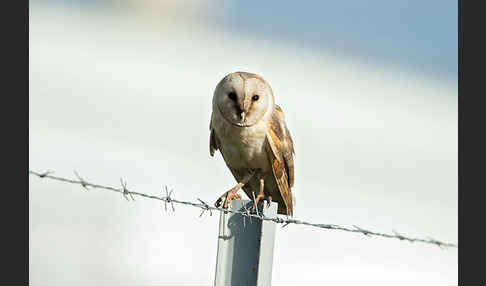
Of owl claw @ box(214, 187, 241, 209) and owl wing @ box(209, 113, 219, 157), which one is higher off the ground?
owl wing @ box(209, 113, 219, 157)

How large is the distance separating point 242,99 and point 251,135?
0.27 meters

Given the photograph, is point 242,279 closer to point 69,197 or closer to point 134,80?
point 69,197

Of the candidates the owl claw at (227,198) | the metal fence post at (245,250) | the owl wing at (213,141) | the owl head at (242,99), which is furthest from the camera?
the owl wing at (213,141)

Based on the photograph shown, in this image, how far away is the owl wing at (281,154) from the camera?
4.49m

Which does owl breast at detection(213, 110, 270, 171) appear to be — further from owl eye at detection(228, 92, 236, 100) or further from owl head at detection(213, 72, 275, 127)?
owl eye at detection(228, 92, 236, 100)

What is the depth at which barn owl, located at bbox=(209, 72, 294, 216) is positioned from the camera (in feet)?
14.2

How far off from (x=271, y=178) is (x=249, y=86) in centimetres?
79

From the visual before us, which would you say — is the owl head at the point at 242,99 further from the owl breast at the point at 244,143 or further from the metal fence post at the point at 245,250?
the metal fence post at the point at 245,250

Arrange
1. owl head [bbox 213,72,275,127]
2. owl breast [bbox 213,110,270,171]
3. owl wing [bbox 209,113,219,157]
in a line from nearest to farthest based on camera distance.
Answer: owl head [bbox 213,72,275,127] < owl breast [bbox 213,110,270,171] < owl wing [bbox 209,113,219,157]

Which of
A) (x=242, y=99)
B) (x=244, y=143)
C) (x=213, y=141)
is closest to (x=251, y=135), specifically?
(x=244, y=143)

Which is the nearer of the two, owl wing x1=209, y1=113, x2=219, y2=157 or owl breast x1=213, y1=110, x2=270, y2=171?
owl breast x1=213, y1=110, x2=270, y2=171

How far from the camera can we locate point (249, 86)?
170 inches

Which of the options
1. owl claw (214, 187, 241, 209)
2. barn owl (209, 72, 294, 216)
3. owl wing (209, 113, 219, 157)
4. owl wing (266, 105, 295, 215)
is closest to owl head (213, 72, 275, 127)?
barn owl (209, 72, 294, 216)

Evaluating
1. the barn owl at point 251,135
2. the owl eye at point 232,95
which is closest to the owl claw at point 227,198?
the barn owl at point 251,135
